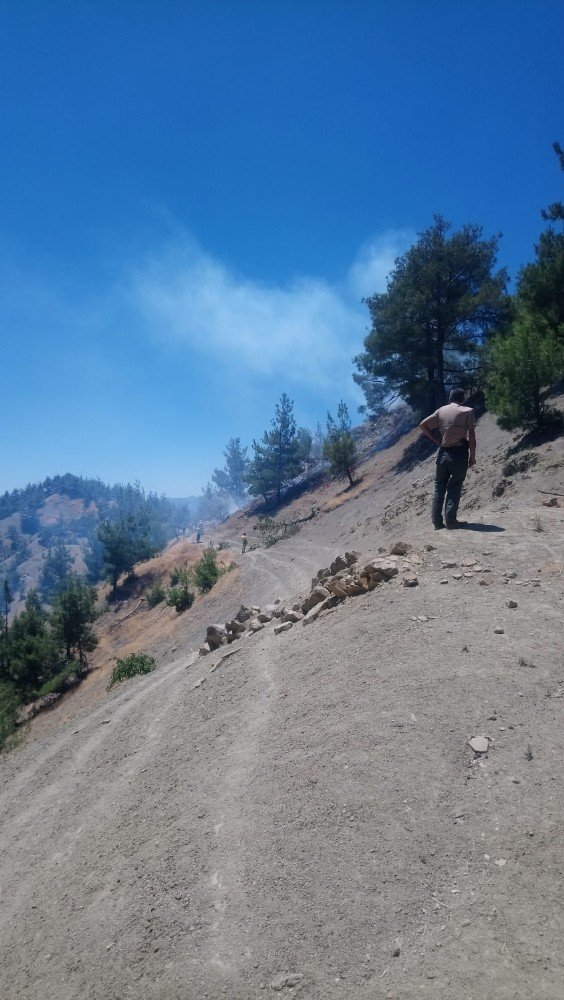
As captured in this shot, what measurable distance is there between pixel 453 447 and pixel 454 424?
0.36m

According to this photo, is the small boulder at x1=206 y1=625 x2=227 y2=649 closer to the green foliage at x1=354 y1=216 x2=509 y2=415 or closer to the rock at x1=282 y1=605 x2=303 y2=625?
the rock at x1=282 y1=605 x2=303 y2=625

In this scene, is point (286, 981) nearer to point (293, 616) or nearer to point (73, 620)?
point (293, 616)

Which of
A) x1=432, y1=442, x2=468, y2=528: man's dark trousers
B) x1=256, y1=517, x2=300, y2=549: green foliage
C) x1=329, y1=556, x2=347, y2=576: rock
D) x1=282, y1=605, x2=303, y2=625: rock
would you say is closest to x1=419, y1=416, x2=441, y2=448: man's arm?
x1=432, y1=442, x2=468, y2=528: man's dark trousers

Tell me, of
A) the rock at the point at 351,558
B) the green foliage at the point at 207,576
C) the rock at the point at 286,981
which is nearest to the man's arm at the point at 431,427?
the rock at the point at 351,558

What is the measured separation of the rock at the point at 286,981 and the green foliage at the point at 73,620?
92.3 feet

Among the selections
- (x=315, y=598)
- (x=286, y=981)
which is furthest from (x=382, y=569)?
(x=286, y=981)

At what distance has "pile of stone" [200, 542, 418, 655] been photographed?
653 cm

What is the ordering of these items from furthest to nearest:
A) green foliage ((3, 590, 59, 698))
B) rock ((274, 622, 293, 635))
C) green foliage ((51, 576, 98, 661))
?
green foliage ((51, 576, 98, 661))
green foliage ((3, 590, 59, 698))
rock ((274, 622, 293, 635))

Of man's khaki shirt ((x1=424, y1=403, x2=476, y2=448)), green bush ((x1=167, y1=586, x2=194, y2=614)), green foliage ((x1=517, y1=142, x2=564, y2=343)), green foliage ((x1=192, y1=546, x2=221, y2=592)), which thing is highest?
green foliage ((x1=517, y1=142, x2=564, y2=343))

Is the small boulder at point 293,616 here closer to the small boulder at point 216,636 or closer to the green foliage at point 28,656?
the small boulder at point 216,636

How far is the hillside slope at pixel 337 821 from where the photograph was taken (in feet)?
7.81

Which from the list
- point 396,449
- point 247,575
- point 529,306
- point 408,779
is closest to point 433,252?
point 529,306

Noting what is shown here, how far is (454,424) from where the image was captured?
771cm

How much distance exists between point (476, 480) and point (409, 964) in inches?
485
